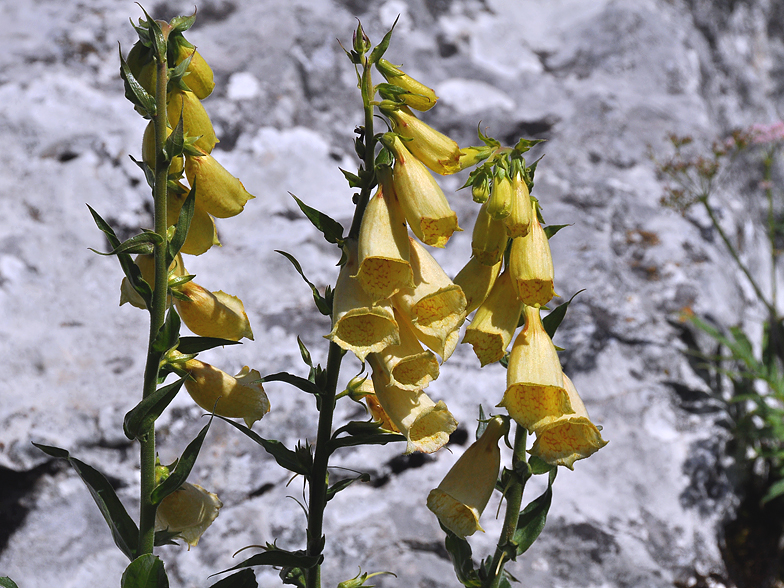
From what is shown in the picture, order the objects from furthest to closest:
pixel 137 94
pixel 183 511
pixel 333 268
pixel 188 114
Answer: pixel 333 268 < pixel 183 511 < pixel 188 114 < pixel 137 94

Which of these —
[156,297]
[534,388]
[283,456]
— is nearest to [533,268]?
[534,388]

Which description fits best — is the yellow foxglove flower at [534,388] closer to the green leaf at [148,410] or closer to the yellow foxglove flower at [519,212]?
the yellow foxglove flower at [519,212]

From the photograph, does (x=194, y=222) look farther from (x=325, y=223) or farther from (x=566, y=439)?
(x=566, y=439)

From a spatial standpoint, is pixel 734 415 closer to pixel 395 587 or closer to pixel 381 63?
pixel 395 587

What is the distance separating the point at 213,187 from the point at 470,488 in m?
0.76

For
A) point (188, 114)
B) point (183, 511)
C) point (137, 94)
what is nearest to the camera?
point (137, 94)

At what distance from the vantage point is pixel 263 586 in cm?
204

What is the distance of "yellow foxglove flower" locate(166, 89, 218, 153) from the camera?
3.89 ft

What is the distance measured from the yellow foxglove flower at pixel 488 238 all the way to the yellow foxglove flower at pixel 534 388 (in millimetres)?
189

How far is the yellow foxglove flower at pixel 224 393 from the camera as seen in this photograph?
124cm

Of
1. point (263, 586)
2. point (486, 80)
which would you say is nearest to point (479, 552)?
point (263, 586)

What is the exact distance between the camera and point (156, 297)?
3.80 feet

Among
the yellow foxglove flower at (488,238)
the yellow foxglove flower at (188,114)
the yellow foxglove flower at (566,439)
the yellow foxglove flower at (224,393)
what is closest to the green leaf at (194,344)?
the yellow foxglove flower at (224,393)

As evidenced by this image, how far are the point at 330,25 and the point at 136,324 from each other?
189 centimetres
